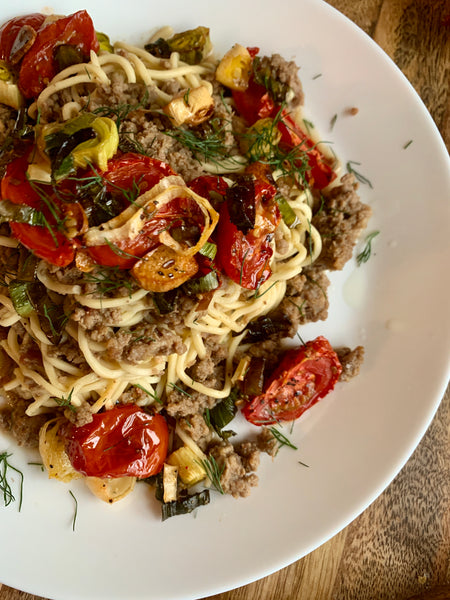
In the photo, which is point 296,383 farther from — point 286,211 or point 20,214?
point 20,214

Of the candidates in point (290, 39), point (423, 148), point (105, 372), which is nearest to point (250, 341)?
point (105, 372)

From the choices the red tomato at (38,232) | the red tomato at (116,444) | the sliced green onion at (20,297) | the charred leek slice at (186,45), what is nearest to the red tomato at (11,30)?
the charred leek slice at (186,45)

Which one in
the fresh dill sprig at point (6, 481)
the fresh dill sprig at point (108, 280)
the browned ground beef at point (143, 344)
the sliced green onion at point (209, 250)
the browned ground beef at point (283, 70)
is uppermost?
the browned ground beef at point (283, 70)

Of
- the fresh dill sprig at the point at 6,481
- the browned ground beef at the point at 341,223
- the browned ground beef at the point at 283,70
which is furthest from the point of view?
the browned ground beef at the point at 341,223

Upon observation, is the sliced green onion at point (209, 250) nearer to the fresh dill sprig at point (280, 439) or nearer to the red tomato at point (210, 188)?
the red tomato at point (210, 188)

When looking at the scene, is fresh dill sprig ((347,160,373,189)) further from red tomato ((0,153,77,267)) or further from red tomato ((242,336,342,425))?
red tomato ((0,153,77,267))

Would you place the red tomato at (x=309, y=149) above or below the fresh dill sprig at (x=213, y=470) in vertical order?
above

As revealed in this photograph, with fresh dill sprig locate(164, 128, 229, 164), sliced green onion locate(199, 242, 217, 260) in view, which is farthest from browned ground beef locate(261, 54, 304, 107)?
sliced green onion locate(199, 242, 217, 260)
